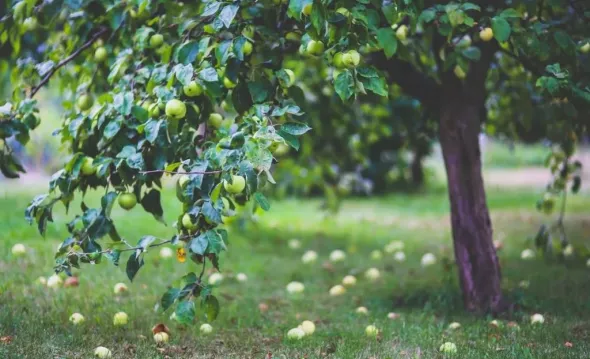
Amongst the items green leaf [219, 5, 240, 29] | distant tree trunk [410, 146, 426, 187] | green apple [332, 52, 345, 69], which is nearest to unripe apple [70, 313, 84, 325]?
green leaf [219, 5, 240, 29]

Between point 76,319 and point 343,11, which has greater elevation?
point 343,11

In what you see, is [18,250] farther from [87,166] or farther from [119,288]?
[87,166]

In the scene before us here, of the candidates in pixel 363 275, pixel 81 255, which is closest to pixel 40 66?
pixel 81 255

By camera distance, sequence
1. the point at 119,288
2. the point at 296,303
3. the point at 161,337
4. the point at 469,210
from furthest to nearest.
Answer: the point at 296,303 < the point at 119,288 < the point at 469,210 < the point at 161,337

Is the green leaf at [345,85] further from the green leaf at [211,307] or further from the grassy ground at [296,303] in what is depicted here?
the grassy ground at [296,303]

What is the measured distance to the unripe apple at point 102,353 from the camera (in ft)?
8.38

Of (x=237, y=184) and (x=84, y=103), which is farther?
(x=84, y=103)

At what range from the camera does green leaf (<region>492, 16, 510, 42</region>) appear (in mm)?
2488

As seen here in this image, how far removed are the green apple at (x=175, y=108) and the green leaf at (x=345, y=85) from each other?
0.57 metres

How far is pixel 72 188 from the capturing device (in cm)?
260

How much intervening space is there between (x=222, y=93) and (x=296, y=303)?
189 centimetres

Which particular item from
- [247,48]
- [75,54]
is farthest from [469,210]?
[75,54]

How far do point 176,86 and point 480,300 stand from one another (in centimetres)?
209

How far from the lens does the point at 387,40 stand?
2.37 metres
